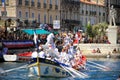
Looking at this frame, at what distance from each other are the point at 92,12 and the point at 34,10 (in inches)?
1603

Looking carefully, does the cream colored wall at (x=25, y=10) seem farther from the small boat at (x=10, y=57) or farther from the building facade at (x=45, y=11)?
the small boat at (x=10, y=57)

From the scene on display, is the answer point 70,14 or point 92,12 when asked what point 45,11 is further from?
point 92,12

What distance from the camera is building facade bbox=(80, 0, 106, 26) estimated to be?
140625 millimetres

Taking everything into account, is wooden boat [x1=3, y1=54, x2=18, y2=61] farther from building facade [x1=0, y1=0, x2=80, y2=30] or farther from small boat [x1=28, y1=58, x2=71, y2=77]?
small boat [x1=28, y1=58, x2=71, y2=77]

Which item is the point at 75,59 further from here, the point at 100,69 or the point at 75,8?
the point at 75,8

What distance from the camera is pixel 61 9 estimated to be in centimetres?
12419

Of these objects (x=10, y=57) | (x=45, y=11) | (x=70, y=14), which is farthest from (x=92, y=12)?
(x=10, y=57)

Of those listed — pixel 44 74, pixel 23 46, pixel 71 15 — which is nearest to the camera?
pixel 44 74

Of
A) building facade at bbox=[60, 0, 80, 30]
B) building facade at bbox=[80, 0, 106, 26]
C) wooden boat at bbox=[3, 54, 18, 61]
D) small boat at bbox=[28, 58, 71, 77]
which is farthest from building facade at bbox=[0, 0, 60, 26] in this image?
small boat at bbox=[28, 58, 71, 77]

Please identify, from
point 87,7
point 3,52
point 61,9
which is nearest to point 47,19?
point 61,9

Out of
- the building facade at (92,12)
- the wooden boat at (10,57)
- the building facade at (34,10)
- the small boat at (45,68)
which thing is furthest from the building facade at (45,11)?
the small boat at (45,68)

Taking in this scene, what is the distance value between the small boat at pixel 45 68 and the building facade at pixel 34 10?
4416cm

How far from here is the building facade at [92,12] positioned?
461 feet

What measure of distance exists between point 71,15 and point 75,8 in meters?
3.55
